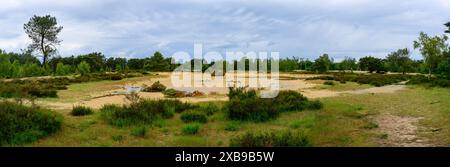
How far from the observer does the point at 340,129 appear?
13.6 meters

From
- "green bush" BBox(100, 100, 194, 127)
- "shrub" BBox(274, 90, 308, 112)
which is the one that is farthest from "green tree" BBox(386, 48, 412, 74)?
"green bush" BBox(100, 100, 194, 127)

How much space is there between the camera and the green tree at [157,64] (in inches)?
3664

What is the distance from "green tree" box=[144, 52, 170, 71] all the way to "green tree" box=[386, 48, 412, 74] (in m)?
46.8

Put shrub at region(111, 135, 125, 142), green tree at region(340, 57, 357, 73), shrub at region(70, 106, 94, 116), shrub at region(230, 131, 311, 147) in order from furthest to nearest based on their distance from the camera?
green tree at region(340, 57, 357, 73), shrub at region(70, 106, 94, 116), shrub at region(111, 135, 125, 142), shrub at region(230, 131, 311, 147)

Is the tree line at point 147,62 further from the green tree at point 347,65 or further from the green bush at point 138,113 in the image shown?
the green bush at point 138,113

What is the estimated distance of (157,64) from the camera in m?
92.9

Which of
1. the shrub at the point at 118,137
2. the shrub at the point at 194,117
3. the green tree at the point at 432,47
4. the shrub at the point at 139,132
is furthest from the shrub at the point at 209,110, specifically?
the green tree at the point at 432,47

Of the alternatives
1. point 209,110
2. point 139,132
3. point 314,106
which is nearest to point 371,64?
point 314,106

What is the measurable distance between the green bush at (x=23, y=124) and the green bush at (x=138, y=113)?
6.18ft

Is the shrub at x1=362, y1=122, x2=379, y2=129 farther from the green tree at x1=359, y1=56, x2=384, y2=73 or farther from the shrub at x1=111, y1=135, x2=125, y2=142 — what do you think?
the green tree at x1=359, y1=56, x2=384, y2=73

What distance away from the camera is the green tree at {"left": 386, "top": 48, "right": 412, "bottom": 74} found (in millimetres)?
93938
